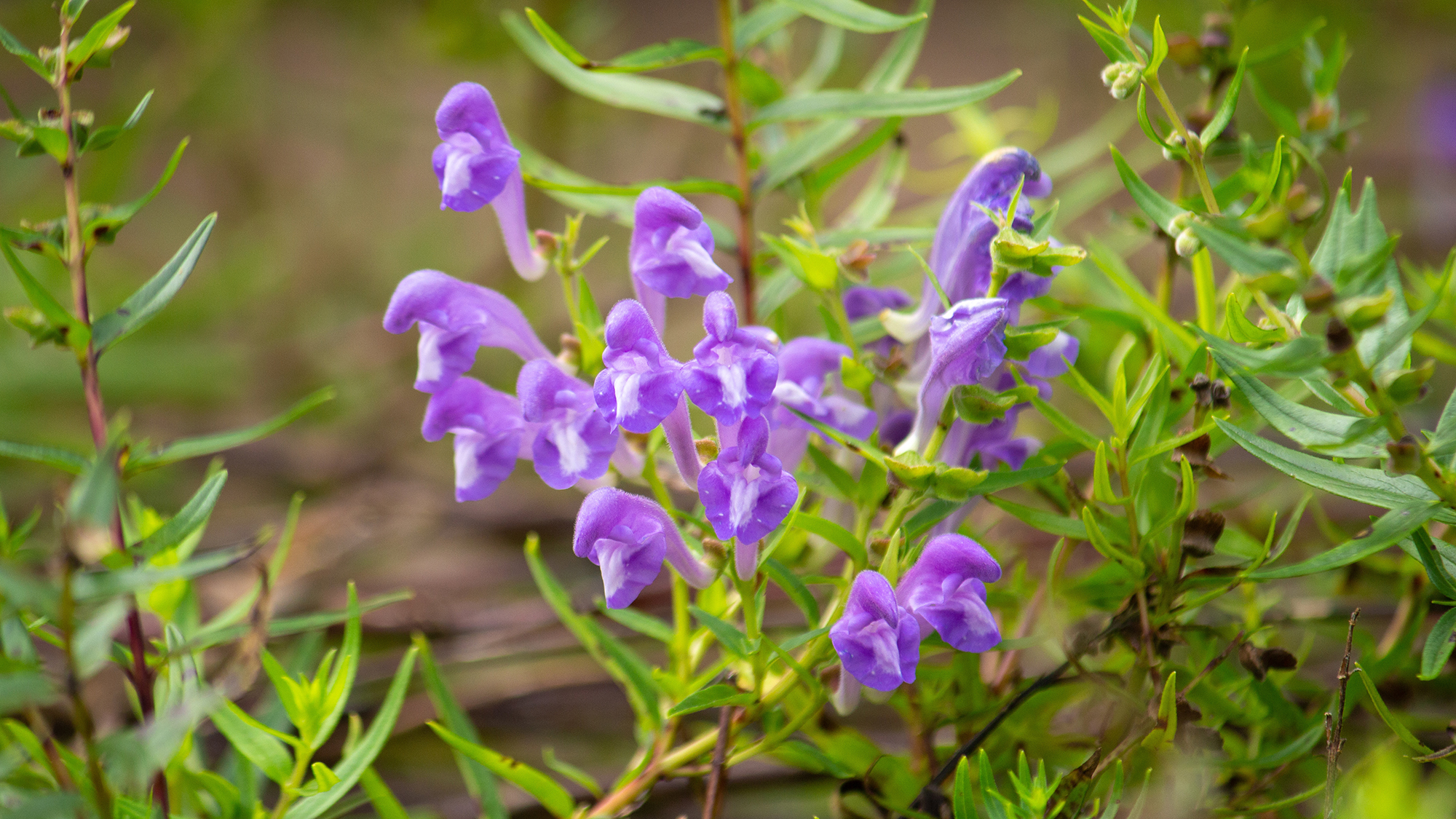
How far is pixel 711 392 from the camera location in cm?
30

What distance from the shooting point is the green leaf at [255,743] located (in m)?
0.33

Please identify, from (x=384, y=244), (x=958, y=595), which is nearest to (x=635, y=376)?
(x=958, y=595)

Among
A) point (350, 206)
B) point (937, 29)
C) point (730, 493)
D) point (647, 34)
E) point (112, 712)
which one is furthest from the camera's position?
point (937, 29)

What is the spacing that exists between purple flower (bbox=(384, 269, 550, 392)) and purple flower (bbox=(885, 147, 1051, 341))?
15 cm

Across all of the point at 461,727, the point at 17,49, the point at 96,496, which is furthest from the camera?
the point at 461,727

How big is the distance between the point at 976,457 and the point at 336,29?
4.29 ft

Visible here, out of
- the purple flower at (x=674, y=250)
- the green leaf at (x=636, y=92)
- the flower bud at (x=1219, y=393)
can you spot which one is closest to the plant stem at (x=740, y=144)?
the green leaf at (x=636, y=92)

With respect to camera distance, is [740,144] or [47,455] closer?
[47,455]

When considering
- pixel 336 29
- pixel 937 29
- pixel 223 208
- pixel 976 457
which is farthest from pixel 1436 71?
pixel 223 208

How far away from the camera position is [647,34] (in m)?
1.95

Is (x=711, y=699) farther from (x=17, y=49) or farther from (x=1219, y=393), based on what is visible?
(x=17, y=49)

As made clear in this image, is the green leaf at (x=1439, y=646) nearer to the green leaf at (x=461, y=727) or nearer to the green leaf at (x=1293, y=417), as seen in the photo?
the green leaf at (x=1293, y=417)

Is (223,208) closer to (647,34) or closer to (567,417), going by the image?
(647,34)

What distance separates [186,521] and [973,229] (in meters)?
0.29
